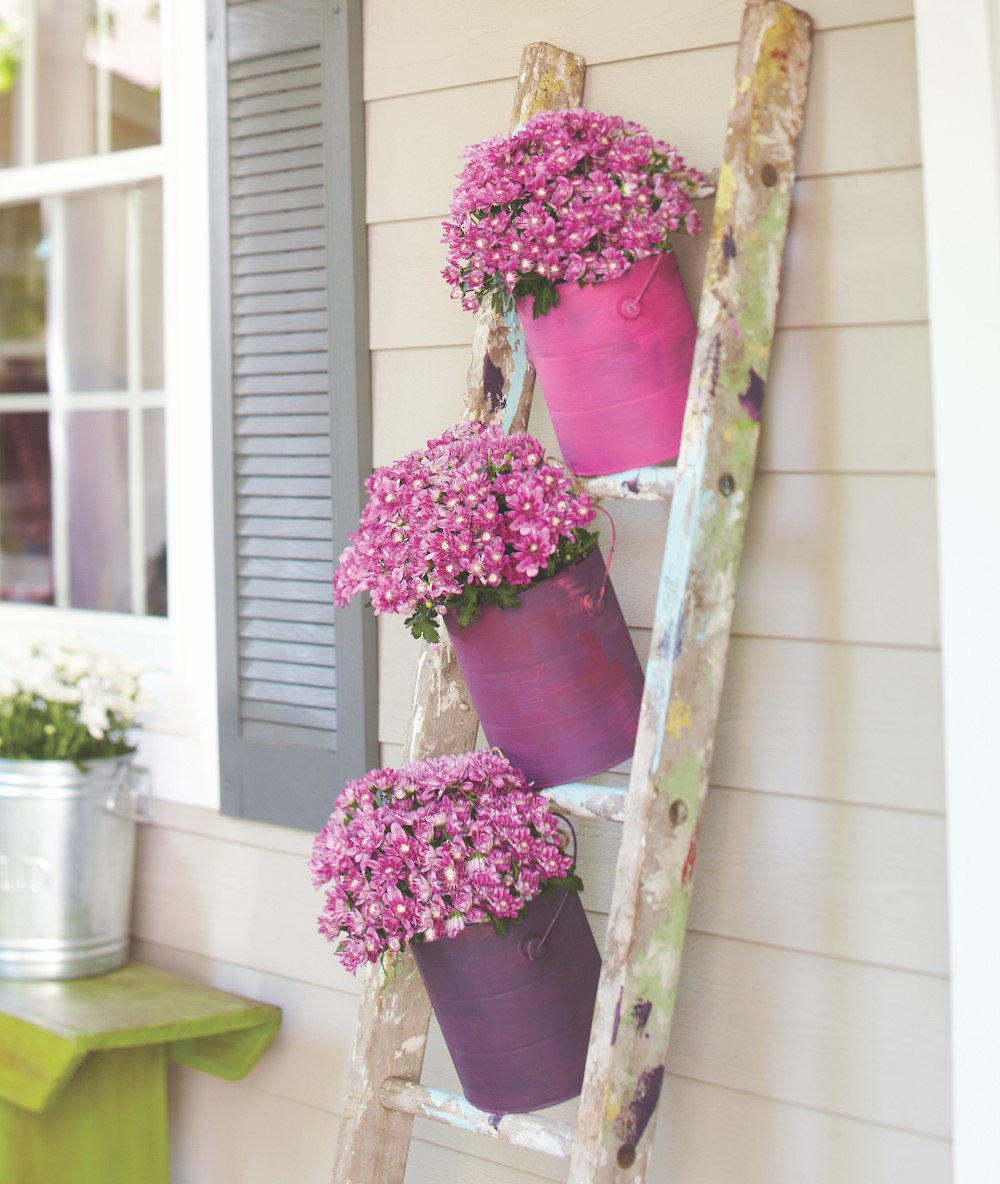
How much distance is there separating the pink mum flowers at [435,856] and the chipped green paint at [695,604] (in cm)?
11

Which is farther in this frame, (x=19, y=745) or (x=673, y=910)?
(x=19, y=745)

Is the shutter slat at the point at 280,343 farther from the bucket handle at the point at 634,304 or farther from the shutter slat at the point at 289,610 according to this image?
the bucket handle at the point at 634,304

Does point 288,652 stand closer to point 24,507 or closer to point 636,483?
point 636,483

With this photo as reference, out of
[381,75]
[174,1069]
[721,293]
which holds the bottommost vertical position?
[174,1069]

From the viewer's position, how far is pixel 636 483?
1.36 meters

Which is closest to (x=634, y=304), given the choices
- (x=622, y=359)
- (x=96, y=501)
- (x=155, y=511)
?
(x=622, y=359)

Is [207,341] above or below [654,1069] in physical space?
above

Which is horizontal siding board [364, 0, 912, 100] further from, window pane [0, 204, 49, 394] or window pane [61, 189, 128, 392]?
window pane [0, 204, 49, 394]

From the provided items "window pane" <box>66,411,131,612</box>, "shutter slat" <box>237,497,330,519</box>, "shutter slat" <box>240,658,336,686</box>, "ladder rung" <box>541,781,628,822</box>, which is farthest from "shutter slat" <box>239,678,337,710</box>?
"window pane" <box>66,411,131,612</box>

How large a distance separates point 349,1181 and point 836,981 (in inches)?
24.4

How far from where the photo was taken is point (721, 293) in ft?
4.28

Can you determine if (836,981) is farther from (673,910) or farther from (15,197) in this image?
(15,197)

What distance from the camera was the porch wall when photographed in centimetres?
133

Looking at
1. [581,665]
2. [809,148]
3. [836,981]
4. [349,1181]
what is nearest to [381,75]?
[809,148]
